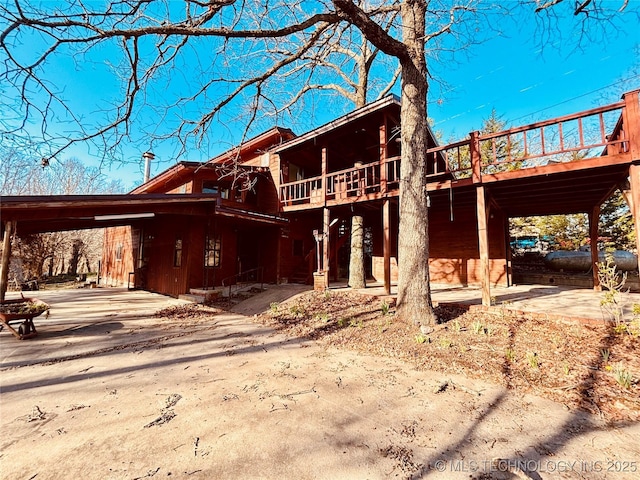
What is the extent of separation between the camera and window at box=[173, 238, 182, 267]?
427 inches

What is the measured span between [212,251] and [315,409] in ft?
29.4

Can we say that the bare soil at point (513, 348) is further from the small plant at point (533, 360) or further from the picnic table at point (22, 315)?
the picnic table at point (22, 315)

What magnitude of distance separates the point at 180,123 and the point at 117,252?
1496 centimetres

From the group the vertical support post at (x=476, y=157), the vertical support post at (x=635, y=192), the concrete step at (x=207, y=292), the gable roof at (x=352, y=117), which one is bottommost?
the concrete step at (x=207, y=292)

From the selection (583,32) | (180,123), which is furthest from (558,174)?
(180,123)

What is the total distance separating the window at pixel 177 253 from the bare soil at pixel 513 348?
6093mm

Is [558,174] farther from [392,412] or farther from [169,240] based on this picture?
[169,240]

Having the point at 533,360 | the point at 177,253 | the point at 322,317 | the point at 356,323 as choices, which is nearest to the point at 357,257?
the point at 322,317

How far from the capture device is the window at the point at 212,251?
34.7 feet

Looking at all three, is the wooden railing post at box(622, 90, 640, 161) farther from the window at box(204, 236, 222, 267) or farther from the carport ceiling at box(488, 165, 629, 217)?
the window at box(204, 236, 222, 267)

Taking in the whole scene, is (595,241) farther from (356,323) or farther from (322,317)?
(322,317)

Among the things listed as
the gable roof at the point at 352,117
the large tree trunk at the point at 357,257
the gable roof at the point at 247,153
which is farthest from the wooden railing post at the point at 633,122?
the gable roof at the point at 247,153

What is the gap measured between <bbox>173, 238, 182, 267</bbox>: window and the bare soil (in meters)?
6.09

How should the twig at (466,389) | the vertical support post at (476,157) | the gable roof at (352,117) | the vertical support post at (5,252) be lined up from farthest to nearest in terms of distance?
the gable roof at (352,117) < the vertical support post at (476,157) < the vertical support post at (5,252) < the twig at (466,389)
